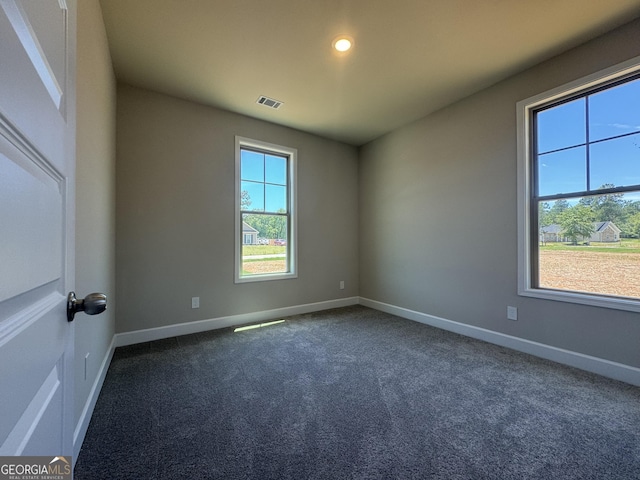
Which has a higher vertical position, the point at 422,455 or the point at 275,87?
the point at 275,87

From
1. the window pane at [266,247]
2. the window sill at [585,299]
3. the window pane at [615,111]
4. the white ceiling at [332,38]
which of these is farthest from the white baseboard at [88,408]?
the window pane at [615,111]

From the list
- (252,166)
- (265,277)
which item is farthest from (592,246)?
(252,166)

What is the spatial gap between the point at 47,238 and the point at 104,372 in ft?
7.59

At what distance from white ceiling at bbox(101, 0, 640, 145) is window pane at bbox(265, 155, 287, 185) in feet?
2.65

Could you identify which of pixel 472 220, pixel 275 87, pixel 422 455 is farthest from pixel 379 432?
pixel 275 87

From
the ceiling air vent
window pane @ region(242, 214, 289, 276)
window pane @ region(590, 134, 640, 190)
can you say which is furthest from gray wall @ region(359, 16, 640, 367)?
the ceiling air vent

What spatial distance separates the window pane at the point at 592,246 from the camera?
2244mm

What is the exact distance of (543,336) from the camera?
8.61 ft

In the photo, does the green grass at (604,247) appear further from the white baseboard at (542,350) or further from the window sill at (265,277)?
the window sill at (265,277)

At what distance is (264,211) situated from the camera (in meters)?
3.93

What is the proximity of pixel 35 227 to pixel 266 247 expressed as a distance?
351 centimetres

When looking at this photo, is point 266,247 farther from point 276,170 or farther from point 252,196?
point 276,170

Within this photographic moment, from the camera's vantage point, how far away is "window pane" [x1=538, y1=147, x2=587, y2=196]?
250cm

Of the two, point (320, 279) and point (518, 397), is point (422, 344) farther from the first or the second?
point (320, 279)
